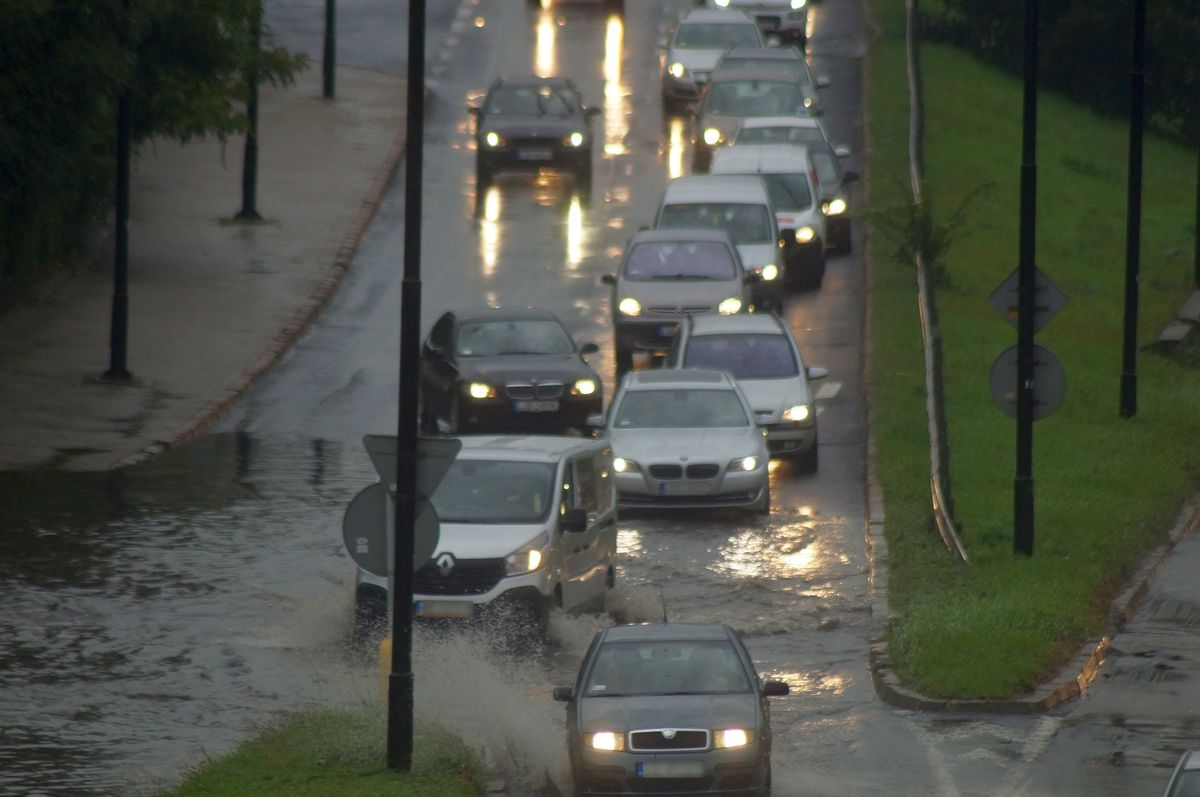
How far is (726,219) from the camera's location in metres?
33.5

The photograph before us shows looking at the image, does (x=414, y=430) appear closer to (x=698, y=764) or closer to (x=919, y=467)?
(x=698, y=764)

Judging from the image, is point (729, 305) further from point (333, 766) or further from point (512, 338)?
point (333, 766)

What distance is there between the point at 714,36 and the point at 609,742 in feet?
120

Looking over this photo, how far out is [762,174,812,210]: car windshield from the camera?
35594 mm

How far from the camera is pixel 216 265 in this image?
118ft

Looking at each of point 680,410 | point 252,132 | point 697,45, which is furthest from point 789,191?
point 697,45

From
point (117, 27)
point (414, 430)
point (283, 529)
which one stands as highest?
point (117, 27)

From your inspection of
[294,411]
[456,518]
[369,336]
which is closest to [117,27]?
[294,411]

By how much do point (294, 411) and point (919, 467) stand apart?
837cm

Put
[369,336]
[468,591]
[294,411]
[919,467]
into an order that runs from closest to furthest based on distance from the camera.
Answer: [468,591] → [919,467] → [294,411] → [369,336]

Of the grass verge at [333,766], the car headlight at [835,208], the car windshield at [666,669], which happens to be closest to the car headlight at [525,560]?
the grass verge at [333,766]

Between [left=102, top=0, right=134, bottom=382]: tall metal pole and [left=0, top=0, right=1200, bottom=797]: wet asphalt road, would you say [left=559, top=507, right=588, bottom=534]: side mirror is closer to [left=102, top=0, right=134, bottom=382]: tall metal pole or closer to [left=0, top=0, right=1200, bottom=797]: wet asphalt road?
[left=0, top=0, right=1200, bottom=797]: wet asphalt road

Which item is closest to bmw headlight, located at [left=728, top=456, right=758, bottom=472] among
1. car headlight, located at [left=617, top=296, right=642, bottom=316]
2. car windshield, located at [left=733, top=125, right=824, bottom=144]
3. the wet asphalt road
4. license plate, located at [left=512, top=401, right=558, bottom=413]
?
the wet asphalt road

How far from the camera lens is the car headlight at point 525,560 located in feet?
59.8
